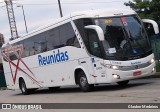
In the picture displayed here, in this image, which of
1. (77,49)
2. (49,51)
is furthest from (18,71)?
(77,49)

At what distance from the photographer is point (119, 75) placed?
1675 cm

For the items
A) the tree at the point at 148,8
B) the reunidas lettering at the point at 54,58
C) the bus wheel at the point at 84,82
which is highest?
the tree at the point at 148,8

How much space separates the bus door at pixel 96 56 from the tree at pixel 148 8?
18.8 meters

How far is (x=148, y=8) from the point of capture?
121ft

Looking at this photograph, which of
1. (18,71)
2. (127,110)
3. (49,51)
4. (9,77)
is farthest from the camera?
(9,77)

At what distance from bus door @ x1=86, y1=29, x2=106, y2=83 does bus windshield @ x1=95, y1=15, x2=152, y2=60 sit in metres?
0.36

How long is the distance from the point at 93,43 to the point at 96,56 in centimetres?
54

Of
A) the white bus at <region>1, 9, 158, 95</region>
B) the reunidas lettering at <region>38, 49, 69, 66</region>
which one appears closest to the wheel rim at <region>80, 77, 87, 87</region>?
the white bus at <region>1, 9, 158, 95</region>

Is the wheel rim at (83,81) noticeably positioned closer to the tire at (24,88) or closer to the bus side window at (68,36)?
the bus side window at (68,36)

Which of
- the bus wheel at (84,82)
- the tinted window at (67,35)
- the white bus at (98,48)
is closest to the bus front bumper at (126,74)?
the white bus at (98,48)

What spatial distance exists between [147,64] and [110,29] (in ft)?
6.72

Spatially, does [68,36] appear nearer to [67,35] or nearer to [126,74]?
[67,35]

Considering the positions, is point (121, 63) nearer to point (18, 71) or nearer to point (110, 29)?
point (110, 29)

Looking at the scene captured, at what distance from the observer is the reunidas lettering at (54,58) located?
63.4ft
